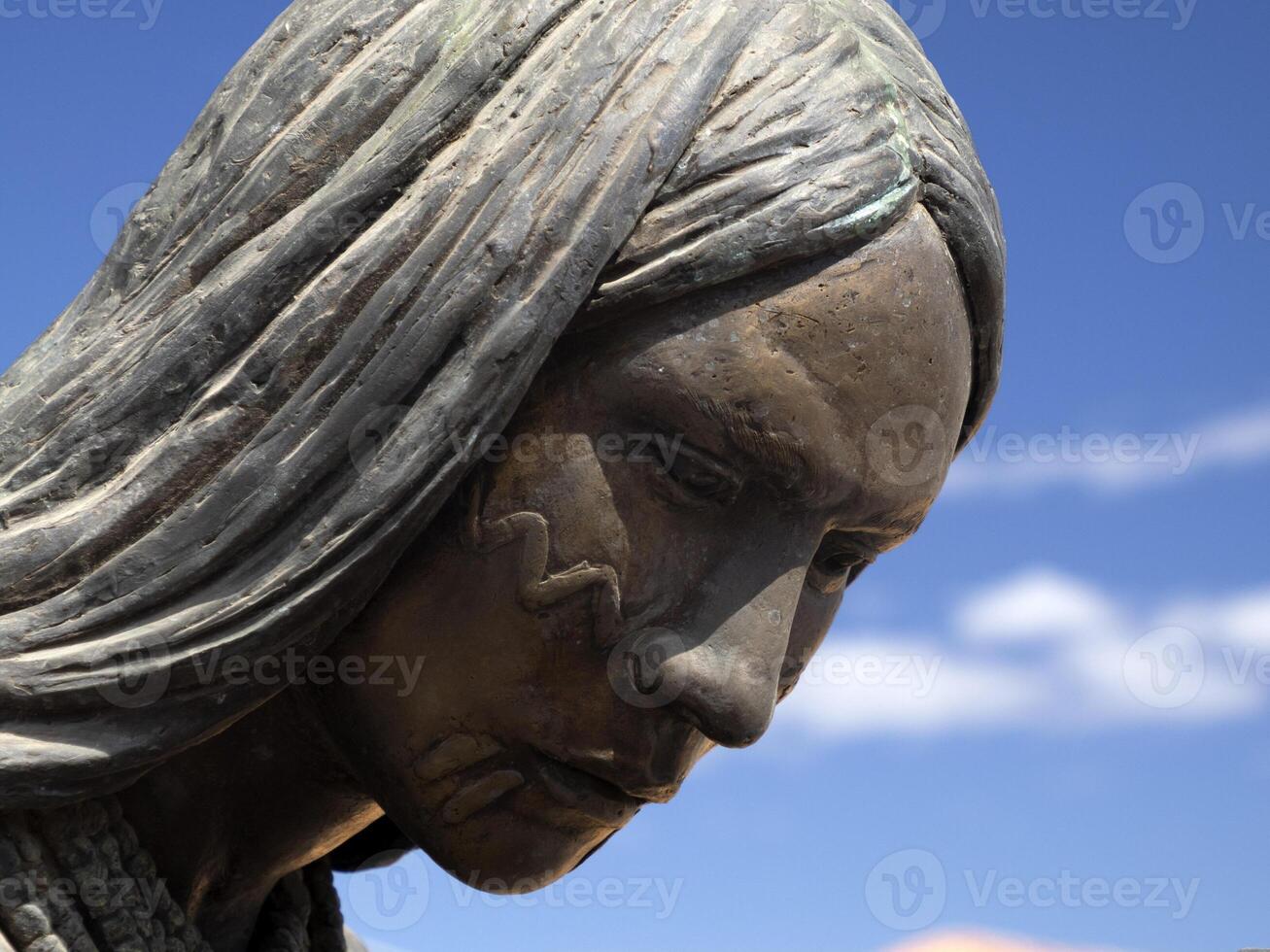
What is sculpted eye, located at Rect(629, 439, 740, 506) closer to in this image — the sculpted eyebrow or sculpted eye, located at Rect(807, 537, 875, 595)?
the sculpted eyebrow

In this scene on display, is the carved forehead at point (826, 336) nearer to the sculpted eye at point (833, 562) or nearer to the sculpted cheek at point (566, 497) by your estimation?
the sculpted cheek at point (566, 497)

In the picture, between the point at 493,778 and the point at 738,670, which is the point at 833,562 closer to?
the point at 738,670

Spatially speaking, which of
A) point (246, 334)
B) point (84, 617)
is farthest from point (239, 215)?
point (84, 617)

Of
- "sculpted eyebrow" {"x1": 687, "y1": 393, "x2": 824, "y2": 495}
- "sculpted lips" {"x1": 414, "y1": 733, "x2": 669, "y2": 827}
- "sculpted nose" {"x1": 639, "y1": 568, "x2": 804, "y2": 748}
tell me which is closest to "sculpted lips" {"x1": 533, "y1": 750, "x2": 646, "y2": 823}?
"sculpted lips" {"x1": 414, "y1": 733, "x2": 669, "y2": 827}

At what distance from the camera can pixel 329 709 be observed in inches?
156

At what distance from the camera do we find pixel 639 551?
3783 millimetres

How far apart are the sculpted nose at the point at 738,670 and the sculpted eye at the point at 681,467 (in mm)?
254

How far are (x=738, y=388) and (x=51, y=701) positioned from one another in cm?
142

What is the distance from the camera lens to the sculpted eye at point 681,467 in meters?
3.76

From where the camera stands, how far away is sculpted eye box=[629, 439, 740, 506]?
148 inches

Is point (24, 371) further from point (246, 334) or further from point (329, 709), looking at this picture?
point (329, 709)

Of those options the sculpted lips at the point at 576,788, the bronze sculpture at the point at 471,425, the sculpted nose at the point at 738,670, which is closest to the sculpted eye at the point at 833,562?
the bronze sculpture at the point at 471,425

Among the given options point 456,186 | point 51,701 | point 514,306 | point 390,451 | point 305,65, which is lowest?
point 51,701

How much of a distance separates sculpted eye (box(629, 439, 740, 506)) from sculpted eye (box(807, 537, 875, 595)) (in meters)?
0.40
